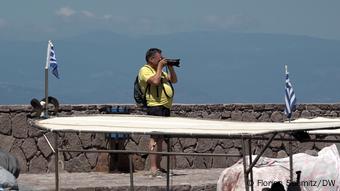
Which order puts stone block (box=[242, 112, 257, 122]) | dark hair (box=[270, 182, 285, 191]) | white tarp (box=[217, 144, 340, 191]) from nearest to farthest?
dark hair (box=[270, 182, 285, 191])
white tarp (box=[217, 144, 340, 191])
stone block (box=[242, 112, 257, 122])

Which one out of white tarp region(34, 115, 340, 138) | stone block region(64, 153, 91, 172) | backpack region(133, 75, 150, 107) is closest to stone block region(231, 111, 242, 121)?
stone block region(64, 153, 91, 172)

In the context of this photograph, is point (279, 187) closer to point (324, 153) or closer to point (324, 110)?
point (324, 153)

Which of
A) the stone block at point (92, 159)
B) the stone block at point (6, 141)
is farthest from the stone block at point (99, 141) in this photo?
the stone block at point (6, 141)

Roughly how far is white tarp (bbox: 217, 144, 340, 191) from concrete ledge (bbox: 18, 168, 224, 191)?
9.04ft

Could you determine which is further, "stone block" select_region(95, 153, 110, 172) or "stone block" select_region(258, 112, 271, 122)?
"stone block" select_region(258, 112, 271, 122)

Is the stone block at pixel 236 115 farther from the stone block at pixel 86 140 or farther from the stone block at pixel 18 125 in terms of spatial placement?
the stone block at pixel 18 125

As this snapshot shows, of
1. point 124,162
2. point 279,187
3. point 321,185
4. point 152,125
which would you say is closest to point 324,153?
point 321,185

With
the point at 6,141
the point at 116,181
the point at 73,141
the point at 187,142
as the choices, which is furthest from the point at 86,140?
the point at 116,181

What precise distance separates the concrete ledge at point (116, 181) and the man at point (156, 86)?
514mm

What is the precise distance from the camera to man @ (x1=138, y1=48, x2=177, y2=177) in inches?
755

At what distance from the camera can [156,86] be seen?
19.3 m

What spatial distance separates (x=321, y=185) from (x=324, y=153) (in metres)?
0.63

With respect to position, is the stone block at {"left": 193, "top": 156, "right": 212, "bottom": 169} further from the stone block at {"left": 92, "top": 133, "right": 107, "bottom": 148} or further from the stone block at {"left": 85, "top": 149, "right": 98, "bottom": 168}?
the stone block at {"left": 85, "top": 149, "right": 98, "bottom": 168}

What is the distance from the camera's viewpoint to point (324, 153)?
15.9 meters
